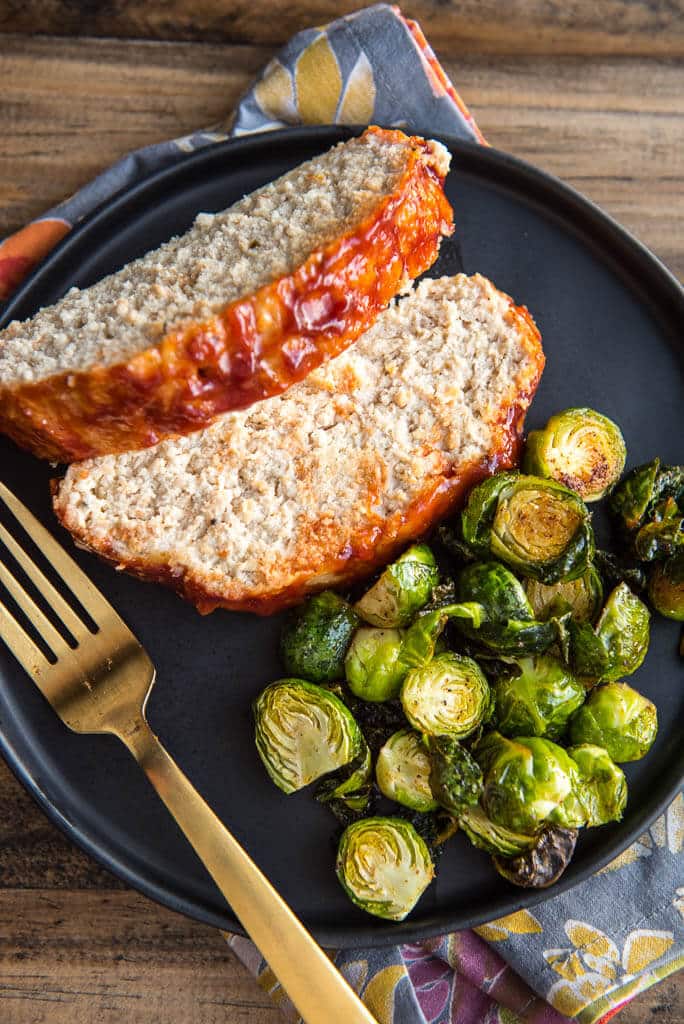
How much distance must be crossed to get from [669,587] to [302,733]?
1432 mm

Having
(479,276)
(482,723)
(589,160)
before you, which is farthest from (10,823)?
(589,160)

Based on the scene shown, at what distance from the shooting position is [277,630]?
3.27 m

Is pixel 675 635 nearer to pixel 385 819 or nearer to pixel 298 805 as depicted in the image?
pixel 385 819

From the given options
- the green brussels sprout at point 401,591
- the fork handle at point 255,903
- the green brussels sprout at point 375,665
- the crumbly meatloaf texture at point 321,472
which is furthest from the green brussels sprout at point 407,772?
the crumbly meatloaf texture at point 321,472

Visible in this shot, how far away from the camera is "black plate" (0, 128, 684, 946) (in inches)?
125

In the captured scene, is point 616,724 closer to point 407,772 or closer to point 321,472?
point 407,772

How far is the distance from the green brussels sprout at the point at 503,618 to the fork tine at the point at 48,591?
1367 mm

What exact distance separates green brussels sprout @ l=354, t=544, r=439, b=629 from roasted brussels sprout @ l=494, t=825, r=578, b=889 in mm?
854

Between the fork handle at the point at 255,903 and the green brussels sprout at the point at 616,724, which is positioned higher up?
the fork handle at the point at 255,903

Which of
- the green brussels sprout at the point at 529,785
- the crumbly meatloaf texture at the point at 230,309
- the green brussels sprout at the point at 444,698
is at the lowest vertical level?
the green brussels sprout at the point at 529,785

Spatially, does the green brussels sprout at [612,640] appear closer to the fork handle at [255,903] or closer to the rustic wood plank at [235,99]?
the fork handle at [255,903]

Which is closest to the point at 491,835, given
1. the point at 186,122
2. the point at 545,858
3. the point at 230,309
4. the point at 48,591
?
the point at 545,858

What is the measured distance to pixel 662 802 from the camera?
3.22 m

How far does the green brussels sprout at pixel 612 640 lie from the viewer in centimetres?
304
